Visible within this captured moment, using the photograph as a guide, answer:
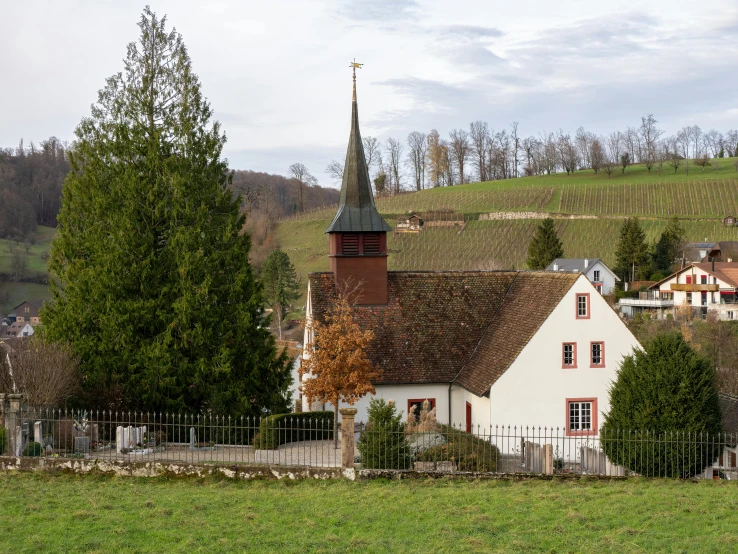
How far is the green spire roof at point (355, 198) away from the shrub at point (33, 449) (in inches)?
510

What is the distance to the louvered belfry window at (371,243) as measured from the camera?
28.5 meters

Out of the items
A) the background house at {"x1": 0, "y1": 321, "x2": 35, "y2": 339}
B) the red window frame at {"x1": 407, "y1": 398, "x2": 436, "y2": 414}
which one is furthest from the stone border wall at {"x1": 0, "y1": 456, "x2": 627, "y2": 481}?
the background house at {"x1": 0, "y1": 321, "x2": 35, "y2": 339}

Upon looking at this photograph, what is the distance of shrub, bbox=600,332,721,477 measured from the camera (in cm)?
1881

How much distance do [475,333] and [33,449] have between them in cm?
1521

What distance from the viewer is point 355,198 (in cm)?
2928

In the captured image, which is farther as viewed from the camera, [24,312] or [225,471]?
[24,312]

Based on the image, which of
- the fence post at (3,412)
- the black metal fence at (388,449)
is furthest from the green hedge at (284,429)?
the fence post at (3,412)

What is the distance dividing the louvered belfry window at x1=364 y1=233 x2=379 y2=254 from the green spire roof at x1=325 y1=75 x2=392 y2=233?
0.24 meters

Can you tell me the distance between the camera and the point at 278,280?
6706cm

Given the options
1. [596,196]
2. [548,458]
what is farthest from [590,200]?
[548,458]

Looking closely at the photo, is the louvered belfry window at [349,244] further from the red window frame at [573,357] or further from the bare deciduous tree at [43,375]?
the bare deciduous tree at [43,375]

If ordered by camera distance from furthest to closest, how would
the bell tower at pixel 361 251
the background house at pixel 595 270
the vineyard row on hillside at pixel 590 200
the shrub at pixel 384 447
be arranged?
the vineyard row on hillside at pixel 590 200 < the background house at pixel 595 270 < the bell tower at pixel 361 251 < the shrub at pixel 384 447

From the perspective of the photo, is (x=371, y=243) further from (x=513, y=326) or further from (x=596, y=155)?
(x=596, y=155)

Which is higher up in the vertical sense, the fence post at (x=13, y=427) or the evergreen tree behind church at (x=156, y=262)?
the evergreen tree behind church at (x=156, y=262)
